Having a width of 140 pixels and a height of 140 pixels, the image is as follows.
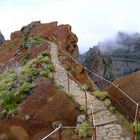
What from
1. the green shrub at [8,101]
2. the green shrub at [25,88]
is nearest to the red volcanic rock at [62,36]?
the green shrub at [25,88]

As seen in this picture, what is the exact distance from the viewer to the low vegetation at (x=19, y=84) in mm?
24639

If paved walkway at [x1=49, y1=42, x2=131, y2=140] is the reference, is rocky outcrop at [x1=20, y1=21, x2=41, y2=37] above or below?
above

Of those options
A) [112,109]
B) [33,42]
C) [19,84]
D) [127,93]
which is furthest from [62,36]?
[112,109]

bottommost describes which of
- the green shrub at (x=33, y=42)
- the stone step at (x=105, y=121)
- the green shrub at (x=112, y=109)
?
the stone step at (x=105, y=121)

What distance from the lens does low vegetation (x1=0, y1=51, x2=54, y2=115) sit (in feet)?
80.8

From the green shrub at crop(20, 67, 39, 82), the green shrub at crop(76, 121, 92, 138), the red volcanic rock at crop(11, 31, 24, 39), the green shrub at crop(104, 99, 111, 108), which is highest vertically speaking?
the red volcanic rock at crop(11, 31, 24, 39)

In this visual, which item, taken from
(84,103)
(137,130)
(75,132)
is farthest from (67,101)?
(137,130)

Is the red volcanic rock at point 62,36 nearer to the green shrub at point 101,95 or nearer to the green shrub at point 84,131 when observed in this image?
the green shrub at point 101,95

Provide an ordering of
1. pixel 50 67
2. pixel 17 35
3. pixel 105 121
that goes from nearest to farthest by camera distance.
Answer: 1. pixel 105 121
2. pixel 50 67
3. pixel 17 35

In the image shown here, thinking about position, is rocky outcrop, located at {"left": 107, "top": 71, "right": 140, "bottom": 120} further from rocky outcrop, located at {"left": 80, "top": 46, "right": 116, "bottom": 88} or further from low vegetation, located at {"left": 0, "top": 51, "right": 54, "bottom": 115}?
rocky outcrop, located at {"left": 80, "top": 46, "right": 116, "bottom": 88}

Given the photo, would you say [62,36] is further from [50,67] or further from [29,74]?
[29,74]

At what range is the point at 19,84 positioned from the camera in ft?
90.5

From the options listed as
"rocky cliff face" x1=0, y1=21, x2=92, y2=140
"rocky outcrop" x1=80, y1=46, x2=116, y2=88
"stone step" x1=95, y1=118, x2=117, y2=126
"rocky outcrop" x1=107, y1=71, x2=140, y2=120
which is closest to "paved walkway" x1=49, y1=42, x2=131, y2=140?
"stone step" x1=95, y1=118, x2=117, y2=126

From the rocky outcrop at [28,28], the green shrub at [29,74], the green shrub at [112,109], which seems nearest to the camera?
the green shrub at [112,109]
